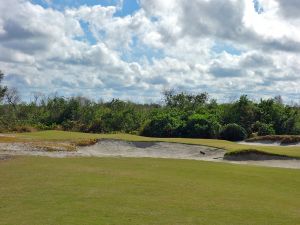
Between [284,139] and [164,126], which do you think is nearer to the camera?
[284,139]

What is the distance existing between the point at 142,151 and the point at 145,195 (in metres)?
21.4

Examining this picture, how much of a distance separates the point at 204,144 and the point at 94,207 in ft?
79.3

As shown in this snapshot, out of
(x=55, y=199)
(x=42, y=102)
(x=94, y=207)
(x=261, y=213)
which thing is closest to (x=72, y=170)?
(x=55, y=199)

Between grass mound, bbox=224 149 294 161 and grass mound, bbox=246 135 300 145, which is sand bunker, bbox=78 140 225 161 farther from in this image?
grass mound, bbox=246 135 300 145

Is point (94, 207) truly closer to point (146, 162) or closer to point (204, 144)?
point (146, 162)

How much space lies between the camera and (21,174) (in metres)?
21.3

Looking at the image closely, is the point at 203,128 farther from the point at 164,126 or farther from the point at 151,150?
the point at 151,150

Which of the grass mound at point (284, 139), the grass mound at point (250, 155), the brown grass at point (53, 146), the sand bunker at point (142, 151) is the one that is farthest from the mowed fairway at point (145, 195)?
the grass mound at point (284, 139)

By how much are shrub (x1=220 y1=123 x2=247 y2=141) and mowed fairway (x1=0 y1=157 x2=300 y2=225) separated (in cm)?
2443

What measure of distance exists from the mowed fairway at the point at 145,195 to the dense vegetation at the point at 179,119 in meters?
25.8

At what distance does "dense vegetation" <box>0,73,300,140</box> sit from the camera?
51.8 metres

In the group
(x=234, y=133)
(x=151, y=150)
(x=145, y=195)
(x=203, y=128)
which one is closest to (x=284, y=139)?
(x=234, y=133)

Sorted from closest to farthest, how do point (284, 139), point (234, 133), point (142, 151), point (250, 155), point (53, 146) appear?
point (250, 155) < point (53, 146) < point (142, 151) < point (284, 139) < point (234, 133)

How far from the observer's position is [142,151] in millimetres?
37469
